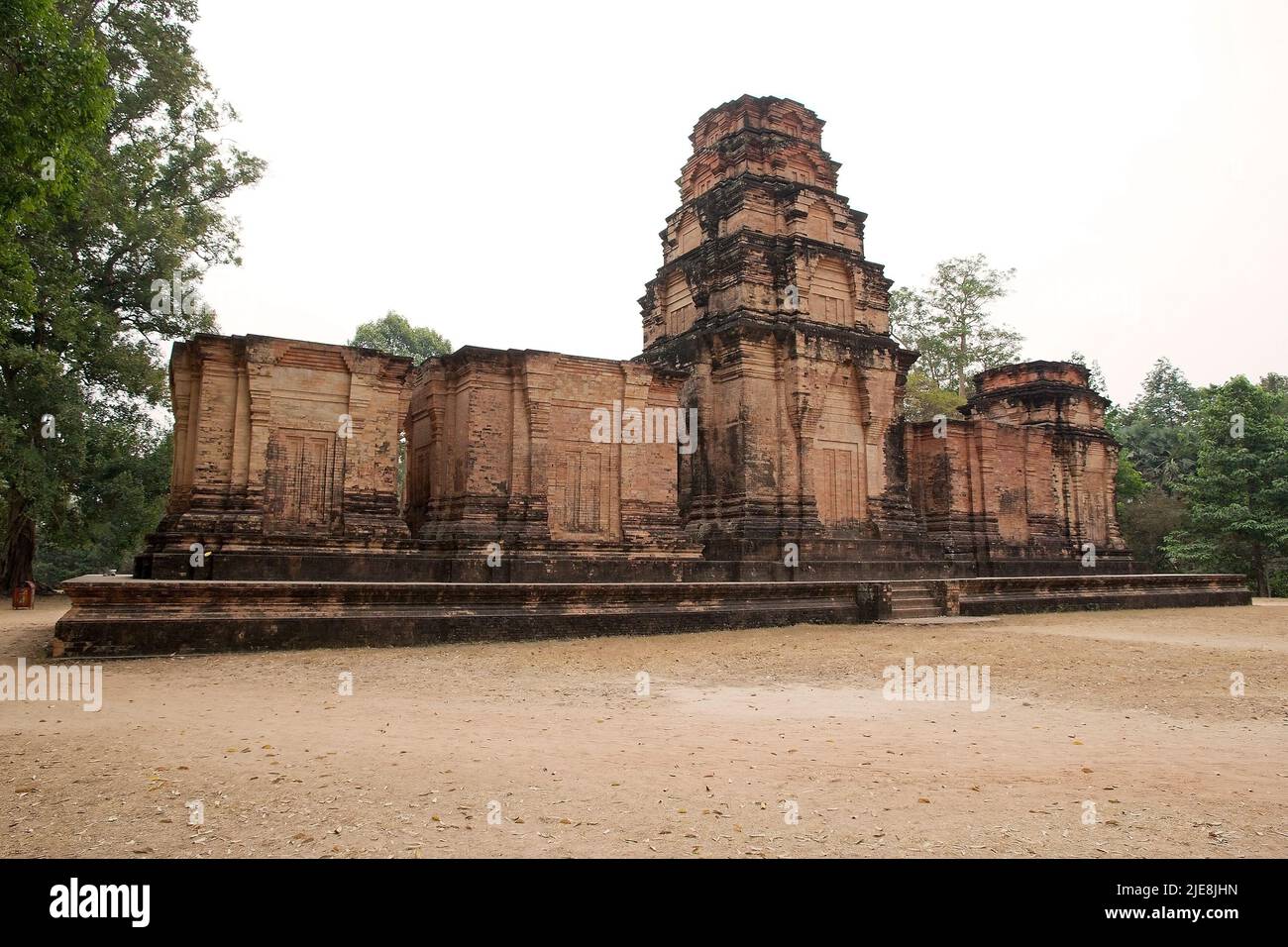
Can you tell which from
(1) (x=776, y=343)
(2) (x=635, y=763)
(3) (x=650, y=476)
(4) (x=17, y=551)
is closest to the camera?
(2) (x=635, y=763)

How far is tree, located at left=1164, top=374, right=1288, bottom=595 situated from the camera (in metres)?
28.1

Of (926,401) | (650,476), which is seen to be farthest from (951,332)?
(650,476)

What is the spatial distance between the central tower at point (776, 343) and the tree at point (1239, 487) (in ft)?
52.9

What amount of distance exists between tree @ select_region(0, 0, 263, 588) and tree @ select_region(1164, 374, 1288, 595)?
33.9 m

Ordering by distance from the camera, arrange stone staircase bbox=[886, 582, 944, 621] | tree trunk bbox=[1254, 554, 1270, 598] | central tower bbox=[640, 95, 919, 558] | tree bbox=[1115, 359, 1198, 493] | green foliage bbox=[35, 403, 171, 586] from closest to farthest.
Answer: stone staircase bbox=[886, 582, 944, 621] → central tower bbox=[640, 95, 919, 558] → green foliage bbox=[35, 403, 171, 586] → tree trunk bbox=[1254, 554, 1270, 598] → tree bbox=[1115, 359, 1198, 493]

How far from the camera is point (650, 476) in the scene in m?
16.4

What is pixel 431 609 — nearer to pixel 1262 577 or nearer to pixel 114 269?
pixel 114 269

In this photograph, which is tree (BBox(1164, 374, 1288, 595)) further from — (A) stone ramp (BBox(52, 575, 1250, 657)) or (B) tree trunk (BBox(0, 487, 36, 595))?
(B) tree trunk (BBox(0, 487, 36, 595))

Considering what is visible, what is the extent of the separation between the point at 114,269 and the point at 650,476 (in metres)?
17.2

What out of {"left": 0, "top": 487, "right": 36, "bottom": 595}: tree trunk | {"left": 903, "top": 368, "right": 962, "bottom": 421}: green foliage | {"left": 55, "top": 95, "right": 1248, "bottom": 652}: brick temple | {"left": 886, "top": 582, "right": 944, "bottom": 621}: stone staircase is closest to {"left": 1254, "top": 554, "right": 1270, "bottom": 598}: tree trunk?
{"left": 55, "top": 95, "right": 1248, "bottom": 652}: brick temple

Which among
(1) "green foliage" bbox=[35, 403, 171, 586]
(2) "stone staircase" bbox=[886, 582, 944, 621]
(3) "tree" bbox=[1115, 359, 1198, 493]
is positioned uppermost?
(3) "tree" bbox=[1115, 359, 1198, 493]

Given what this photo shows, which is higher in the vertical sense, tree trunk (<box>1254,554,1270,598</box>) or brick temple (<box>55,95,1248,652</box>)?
brick temple (<box>55,95,1248,652</box>)

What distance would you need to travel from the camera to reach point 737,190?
19.9 m

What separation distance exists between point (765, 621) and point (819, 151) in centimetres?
1342
